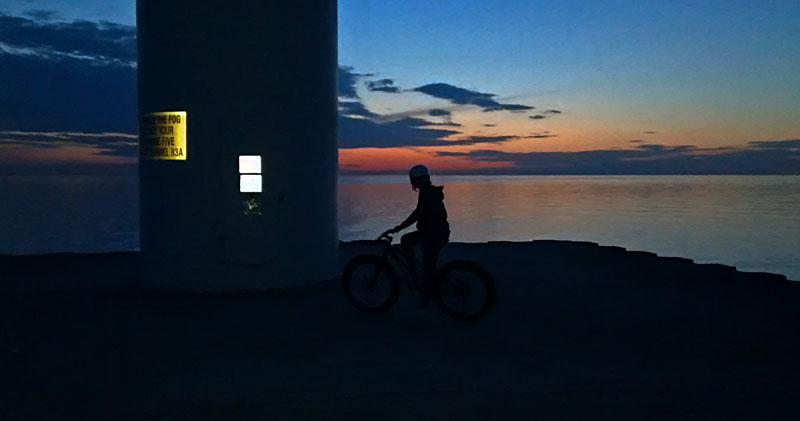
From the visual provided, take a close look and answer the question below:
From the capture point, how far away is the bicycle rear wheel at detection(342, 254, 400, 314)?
7895 millimetres

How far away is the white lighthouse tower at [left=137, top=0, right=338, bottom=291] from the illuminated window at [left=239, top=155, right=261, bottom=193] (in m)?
0.02

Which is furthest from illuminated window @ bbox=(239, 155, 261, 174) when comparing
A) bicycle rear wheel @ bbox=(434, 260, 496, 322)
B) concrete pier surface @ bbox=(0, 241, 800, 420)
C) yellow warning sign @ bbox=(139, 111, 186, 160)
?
bicycle rear wheel @ bbox=(434, 260, 496, 322)

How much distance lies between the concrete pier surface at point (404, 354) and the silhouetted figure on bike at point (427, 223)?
0.61 metres

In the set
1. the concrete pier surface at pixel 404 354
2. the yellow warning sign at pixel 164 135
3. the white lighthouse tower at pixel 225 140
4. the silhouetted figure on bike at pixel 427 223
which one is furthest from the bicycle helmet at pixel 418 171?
the yellow warning sign at pixel 164 135

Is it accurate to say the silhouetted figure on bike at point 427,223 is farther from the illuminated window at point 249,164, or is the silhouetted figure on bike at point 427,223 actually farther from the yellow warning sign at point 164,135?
the yellow warning sign at point 164,135

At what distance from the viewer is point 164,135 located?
970cm

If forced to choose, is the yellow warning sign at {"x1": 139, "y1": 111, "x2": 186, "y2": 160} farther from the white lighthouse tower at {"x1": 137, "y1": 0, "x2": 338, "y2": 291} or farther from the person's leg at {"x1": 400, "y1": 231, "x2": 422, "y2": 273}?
the person's leg at {"x1": 400, "y1": 231, "x2": 422, "y2": 273}

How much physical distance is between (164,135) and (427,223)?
4.75 meters

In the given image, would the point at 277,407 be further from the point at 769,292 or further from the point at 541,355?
the point at 769,292

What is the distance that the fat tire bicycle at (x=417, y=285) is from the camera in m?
7.36

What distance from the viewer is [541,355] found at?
19.8 feet

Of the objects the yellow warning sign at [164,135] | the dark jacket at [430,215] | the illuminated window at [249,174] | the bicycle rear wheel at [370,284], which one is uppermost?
the yellow warning sign at [164,135]

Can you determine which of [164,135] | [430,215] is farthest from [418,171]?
[164,135]

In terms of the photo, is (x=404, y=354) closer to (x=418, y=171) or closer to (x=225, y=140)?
(x=418, y=171)
